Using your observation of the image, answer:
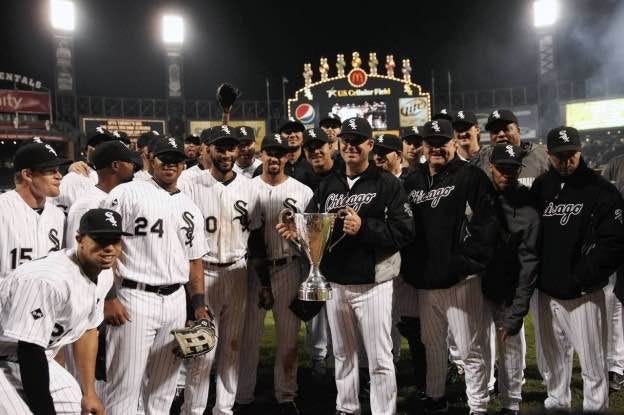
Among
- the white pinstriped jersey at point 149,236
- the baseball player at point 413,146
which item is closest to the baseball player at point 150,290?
the white pinstriped jersey at point 149,236

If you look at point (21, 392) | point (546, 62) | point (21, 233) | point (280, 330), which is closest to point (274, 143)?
point (280, 330)

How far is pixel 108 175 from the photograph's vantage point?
447 centimetres

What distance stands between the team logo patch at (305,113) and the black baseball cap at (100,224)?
2620cm

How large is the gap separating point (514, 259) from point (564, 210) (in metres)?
0.51

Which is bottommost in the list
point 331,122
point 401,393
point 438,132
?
point 401,393

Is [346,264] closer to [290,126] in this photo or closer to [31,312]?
[31,312]

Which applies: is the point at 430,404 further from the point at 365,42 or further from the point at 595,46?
the point at 365,42

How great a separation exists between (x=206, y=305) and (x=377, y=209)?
1.48 metres

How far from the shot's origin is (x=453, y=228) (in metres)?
4.37

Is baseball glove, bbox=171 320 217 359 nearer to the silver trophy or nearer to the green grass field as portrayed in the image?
the silver trophy

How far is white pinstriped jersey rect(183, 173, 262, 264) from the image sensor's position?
468 cm

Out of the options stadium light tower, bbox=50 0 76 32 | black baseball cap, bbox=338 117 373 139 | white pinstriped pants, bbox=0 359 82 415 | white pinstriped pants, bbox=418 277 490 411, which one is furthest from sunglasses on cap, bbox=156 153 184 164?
stadium light tower, bbox=50 0 76 32

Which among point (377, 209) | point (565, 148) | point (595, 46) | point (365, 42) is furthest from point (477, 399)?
point (365, 42)

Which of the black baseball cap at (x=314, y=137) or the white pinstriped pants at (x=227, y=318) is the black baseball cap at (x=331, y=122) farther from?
the white pinstriped pants at (x=227, y=318)
